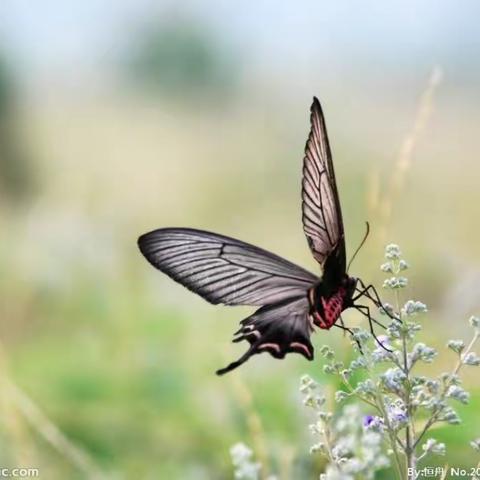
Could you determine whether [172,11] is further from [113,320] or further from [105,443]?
[105,443]

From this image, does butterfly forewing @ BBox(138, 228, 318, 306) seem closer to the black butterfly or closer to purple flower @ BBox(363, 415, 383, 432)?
the black butterfly

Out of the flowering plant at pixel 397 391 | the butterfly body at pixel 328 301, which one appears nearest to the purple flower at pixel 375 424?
the flowering plant at pixel 397 391

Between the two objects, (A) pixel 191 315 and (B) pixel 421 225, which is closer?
(A) pixel 191 315

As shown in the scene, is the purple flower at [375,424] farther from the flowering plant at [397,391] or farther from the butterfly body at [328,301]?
the butterfly body at [328,301]

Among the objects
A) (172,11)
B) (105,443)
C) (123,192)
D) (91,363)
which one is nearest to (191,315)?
(91,363)

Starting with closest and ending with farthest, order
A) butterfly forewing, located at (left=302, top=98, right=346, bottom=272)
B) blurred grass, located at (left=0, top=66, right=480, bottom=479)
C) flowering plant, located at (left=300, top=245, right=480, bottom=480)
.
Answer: flowering plant, located at (left=300, top=245, right=480, bottom=480) → butterfly forewing, located at (left=302, top=98, right=346, bottom=272) → blurred grass, located at (left=0, top=66, right=480, bottom=479)

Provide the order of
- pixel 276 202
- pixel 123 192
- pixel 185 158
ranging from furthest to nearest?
pixel 185 158 → pixel 123 192 → pixel 276 202

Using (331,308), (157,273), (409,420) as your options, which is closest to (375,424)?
(409,420)

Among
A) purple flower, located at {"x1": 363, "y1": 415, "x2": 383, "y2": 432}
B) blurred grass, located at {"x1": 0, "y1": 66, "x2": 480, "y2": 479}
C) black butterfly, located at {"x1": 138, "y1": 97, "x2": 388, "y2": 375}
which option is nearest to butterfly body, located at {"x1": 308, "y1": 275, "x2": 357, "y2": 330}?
black butterfly, located at {"x1": 138, "y1": 97, "x2": 388, "y2": 375}

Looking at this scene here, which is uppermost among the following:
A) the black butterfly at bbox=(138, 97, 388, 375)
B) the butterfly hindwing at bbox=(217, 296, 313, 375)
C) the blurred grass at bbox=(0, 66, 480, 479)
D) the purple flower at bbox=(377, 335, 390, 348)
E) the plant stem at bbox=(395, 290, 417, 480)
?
the blurred grass at bbox=(0, 66, 480, 479)
